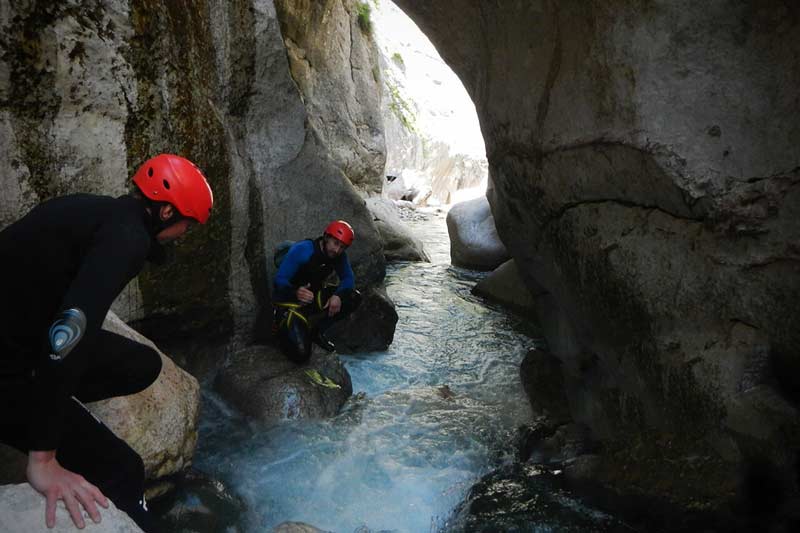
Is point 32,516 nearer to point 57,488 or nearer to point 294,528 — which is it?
point 57,488

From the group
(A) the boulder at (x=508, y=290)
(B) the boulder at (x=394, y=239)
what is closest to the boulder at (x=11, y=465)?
(A) the boulder at (x=508, y=290)

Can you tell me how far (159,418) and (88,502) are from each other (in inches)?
79.6

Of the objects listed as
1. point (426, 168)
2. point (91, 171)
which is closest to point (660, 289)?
point (91, 171)

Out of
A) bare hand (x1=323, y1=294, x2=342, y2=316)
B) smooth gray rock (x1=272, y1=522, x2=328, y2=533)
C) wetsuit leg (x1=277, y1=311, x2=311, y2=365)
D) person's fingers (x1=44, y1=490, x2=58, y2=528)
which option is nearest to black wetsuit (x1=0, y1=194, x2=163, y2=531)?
person's fingers (x1=44, y1=490, x2=58, y2=528)

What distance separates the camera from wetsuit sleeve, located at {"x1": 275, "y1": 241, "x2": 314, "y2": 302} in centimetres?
638

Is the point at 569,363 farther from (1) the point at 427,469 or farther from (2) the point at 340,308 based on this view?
(2) the point at 340,308

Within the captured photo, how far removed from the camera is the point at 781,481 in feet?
11.9

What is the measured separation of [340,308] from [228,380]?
1.61 metres

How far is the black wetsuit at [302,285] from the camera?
6336 mm

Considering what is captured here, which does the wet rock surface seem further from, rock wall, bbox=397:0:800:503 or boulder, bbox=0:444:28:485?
rock wall, bbox=397:0:800:503

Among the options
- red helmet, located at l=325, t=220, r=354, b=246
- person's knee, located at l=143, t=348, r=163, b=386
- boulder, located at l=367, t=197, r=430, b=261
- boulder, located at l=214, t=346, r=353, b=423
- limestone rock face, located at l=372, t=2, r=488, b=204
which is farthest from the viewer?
limestone rock face, located at l=372, t=2, r=488, b=204

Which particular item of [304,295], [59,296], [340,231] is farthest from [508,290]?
[59,296]

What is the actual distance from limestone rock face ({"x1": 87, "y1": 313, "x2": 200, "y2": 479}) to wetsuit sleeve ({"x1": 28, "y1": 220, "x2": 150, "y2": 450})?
1.89m

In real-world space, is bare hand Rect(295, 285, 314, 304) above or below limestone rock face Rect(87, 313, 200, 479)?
above
